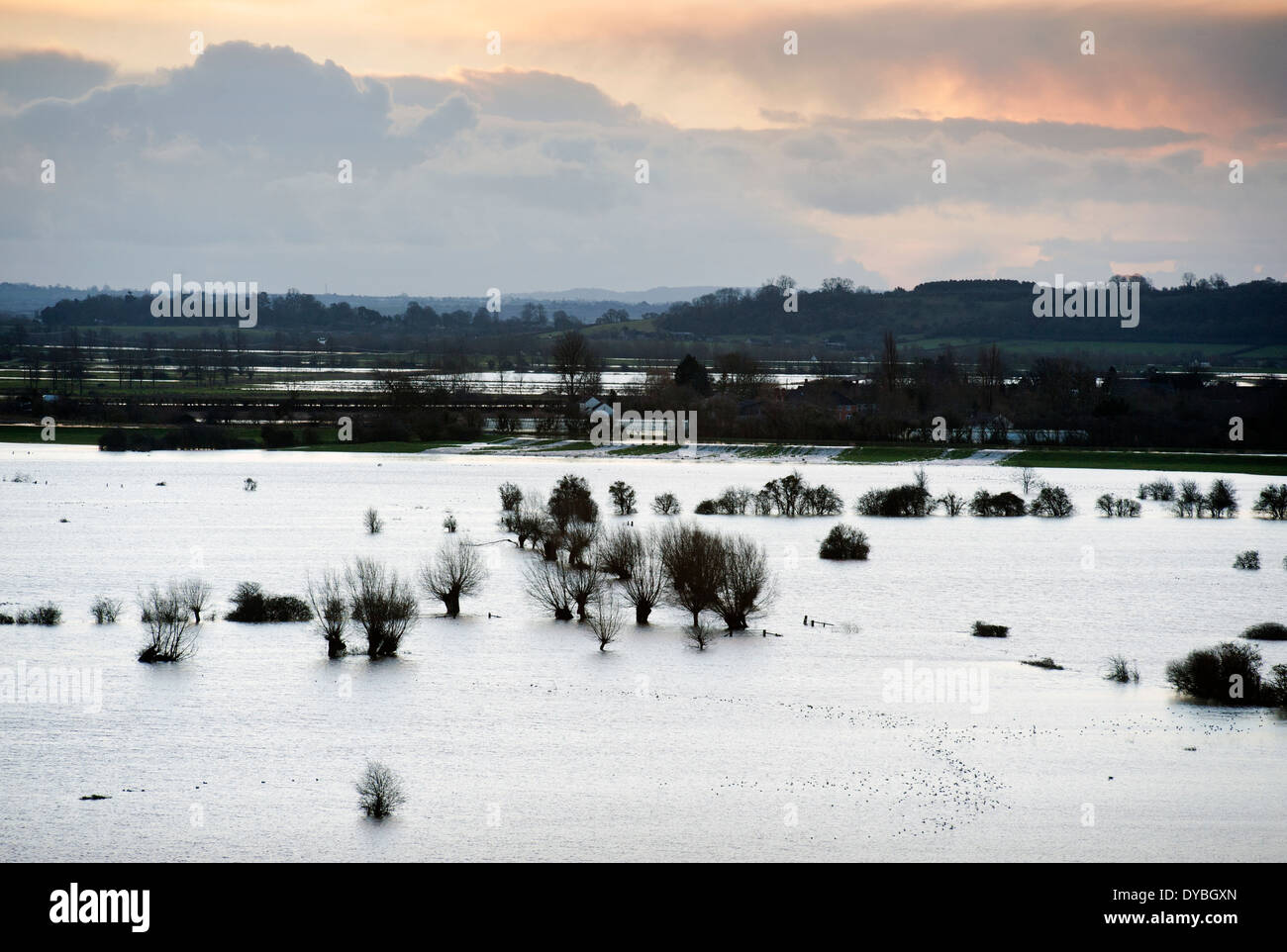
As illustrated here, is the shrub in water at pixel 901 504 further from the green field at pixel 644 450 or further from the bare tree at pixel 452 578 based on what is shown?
the green field at pixel 644 450

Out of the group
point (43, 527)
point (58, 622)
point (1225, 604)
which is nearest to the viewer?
point (58, 622)

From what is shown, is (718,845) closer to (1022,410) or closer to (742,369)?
(1022,410)

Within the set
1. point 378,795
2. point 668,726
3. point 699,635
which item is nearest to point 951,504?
point 699,635

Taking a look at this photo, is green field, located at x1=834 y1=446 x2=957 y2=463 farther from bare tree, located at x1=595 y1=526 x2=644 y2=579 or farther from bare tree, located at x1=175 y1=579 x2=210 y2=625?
bare tree, located at x1=175 y1=579 x2=210 y2=625

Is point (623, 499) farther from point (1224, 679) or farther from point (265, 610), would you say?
point (1224, 679)
